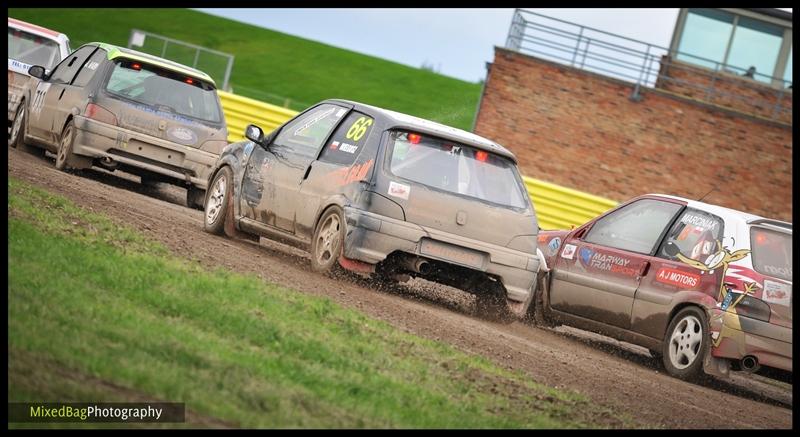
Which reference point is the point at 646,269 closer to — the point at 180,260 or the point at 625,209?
the point at 625,209

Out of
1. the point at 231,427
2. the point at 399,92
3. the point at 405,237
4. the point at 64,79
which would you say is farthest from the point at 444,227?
the point at 399,92

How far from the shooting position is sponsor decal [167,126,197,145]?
15.3m

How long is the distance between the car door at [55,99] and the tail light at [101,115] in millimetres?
438

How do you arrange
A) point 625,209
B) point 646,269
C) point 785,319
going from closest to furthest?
point 785,319, point 646,269, point 625,209

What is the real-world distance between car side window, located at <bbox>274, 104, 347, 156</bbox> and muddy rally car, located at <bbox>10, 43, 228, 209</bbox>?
3.26 metres

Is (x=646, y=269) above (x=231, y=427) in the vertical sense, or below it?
above

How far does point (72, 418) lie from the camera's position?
5020mm

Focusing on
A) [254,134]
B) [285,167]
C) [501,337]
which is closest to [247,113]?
[254,134]

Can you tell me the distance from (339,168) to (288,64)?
66.8 meters

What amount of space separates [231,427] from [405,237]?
5.30 m

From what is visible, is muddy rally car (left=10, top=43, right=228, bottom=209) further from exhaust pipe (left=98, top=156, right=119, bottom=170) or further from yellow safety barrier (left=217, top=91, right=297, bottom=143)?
yellow safety barrier (left=217, top=91, right=297, bottom=143)

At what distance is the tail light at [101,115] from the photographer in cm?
1523

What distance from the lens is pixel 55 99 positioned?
16.1m

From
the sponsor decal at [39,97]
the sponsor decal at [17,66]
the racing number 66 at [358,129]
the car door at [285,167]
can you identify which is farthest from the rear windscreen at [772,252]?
the sponsor decal at [17,66]
